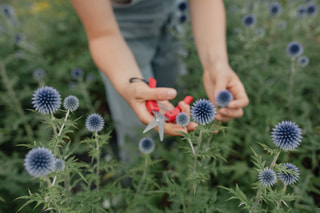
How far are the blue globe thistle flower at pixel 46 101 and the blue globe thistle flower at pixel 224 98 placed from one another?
94 centimetres

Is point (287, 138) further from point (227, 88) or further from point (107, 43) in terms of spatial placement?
point (107, 43)

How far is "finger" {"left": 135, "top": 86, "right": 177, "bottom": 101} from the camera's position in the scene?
129cm

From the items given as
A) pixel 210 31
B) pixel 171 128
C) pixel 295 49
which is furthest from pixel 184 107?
pixel 295 49

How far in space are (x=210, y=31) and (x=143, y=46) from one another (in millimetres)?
806

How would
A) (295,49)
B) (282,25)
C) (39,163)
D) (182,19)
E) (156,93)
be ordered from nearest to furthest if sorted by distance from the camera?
1. (39,163)
2. (156,93)
3. (295,49)
4. (182,19)
5. (282,25)

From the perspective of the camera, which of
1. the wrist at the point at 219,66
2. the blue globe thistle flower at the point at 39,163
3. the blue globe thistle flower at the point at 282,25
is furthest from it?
the blue globe thistle flower at the point at 282,25

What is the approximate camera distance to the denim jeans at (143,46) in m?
2.20

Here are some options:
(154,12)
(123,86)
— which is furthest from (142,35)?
(123,86)

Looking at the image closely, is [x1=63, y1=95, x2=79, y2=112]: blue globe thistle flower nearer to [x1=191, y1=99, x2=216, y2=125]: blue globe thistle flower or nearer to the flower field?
the flower field

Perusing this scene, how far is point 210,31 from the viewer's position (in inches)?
73.8

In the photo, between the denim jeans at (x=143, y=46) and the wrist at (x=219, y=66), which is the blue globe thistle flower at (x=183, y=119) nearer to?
the wrist at (x=219, y=66)

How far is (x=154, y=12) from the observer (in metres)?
2.25

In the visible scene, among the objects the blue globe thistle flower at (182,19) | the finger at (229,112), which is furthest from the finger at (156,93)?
the blue globe thistle flower at (182,19)

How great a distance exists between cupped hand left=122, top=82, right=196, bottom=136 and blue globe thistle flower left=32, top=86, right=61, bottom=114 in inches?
19.1
